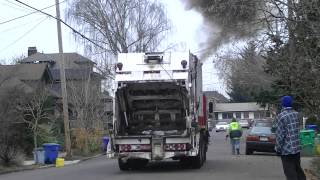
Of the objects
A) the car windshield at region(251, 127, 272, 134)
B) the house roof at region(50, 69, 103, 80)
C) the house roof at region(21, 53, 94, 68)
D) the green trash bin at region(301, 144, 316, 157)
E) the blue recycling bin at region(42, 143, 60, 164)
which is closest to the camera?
the green trash bin at region(301, 144, 316, 157)

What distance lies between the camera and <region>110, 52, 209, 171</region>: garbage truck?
17828mm

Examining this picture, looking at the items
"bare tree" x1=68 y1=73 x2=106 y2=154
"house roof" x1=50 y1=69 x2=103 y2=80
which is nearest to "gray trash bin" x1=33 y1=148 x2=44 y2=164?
"bare tree" x1=68 y1=73 x2=106 y2=154

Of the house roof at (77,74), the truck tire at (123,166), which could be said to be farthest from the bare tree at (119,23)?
the truck tire at (123,166)

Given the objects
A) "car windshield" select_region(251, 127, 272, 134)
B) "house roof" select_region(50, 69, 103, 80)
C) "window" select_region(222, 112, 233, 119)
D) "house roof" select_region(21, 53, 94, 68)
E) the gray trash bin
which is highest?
"house roof" select_region(21, 53, 94, 68)

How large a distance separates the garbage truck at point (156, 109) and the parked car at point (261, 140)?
777 centimetres

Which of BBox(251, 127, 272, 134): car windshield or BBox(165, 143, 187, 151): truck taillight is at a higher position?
BBox(251, 127, 272, 134): car windshield

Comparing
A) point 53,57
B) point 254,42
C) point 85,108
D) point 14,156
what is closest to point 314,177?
point 254,42

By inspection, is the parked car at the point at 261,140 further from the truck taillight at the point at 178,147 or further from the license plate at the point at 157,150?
the license plate at the point at 157,150

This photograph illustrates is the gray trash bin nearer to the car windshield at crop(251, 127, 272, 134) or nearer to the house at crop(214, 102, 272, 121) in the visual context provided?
the car windshield at crop(251, 127, 272, 134)

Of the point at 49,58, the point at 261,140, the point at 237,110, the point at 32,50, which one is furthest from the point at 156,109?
the point at 237,110

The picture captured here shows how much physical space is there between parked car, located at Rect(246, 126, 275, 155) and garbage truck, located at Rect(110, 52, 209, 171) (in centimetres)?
777

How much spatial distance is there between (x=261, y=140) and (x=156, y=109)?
8949 millimetres

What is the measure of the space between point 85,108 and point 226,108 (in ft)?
293

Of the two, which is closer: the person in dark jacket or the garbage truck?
the person in dark jacket
